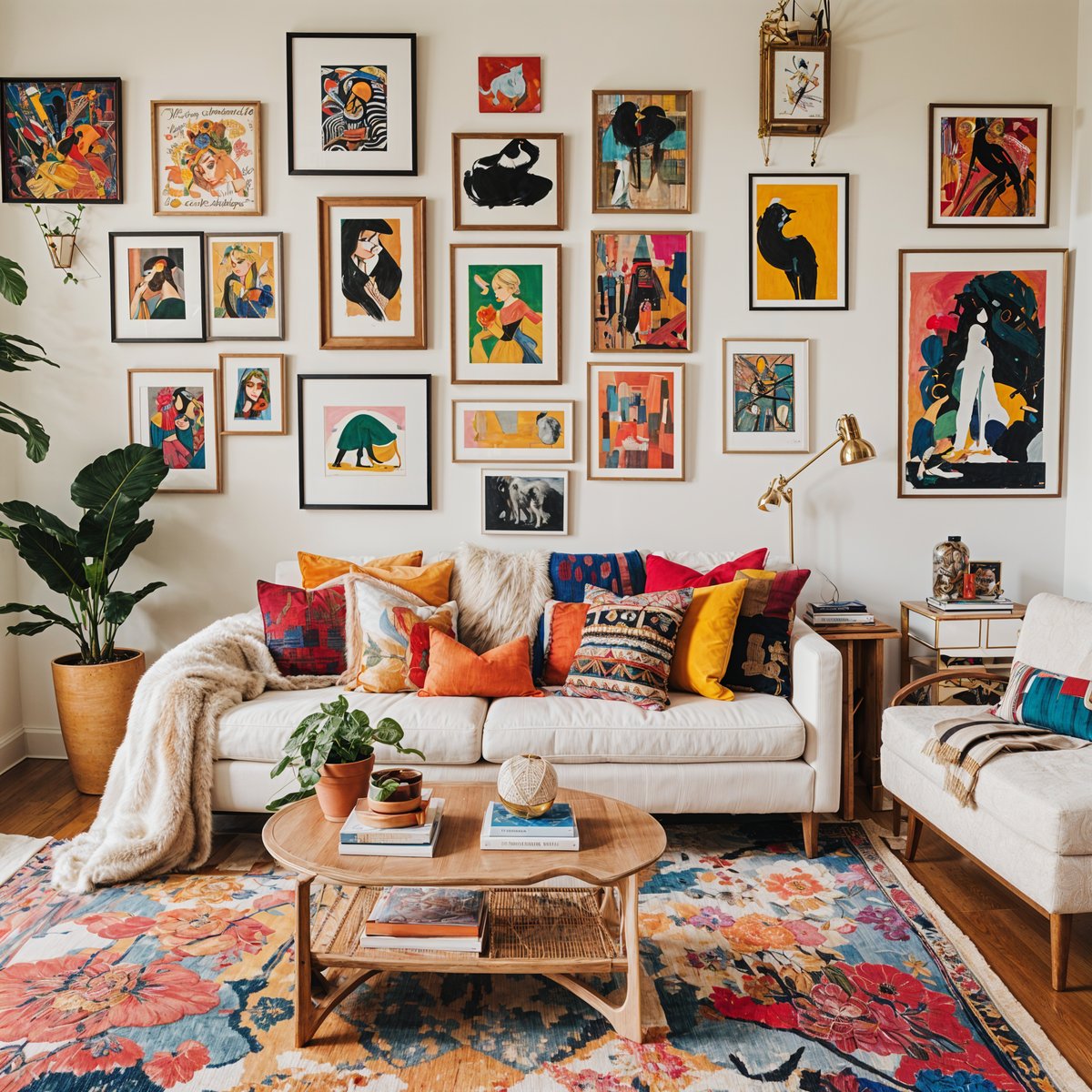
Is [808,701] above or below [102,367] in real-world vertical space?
below

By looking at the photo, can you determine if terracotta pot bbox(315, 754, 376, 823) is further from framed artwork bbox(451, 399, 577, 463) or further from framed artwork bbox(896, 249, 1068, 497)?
framed artwork bbox(896, 249, 1068, 497)

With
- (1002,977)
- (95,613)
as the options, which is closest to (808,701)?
(1002,977)

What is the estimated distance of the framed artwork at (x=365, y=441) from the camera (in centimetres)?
378

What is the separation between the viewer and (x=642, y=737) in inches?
113

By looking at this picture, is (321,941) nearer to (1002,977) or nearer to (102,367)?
(1002,977)

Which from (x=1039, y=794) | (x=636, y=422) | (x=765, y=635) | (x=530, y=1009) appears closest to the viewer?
(x=530, y=1009)

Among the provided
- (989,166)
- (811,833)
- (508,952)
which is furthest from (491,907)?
(989,166)

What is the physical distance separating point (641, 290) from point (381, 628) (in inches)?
68.8

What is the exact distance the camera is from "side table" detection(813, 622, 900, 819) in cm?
324

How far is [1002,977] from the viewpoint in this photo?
223 centimetres

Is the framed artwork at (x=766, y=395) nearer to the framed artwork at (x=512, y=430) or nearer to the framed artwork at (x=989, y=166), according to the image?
the framed artwork at (x=512, y=430)

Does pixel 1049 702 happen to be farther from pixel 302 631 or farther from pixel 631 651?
pixel 302 631

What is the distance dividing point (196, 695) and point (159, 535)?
1.24m

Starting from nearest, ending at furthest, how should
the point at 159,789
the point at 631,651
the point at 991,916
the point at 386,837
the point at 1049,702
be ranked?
the point at 386,837 → the point at 991,916 → the point at 1049,702 → the point at 159,789 → the point at 631,651
